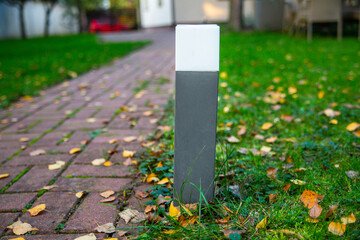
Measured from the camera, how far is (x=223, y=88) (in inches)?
159

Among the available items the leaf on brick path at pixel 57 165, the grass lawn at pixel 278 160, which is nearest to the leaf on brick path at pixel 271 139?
the grass lawn at pixel 278 160

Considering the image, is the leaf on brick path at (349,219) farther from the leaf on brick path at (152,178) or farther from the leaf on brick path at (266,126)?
the leaf on brick path at (266,126)

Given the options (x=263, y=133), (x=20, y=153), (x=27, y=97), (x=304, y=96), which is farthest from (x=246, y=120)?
(x=27, y=97)

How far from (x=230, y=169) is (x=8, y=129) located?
2.21 meters

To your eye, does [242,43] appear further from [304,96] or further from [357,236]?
[357,236]

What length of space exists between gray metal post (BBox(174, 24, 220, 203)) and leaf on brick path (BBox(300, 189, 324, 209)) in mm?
436

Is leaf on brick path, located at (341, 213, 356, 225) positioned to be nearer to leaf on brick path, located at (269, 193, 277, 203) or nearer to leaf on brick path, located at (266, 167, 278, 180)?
leaf on brick path, located at (269, 193, 277, 203)

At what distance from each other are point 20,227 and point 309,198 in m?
1.36

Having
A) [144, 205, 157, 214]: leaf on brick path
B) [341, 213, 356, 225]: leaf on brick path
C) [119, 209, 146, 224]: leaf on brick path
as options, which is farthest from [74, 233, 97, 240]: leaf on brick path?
[341, 213, 356, 225]: leaf on brick path

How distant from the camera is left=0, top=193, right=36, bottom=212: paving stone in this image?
1.73 m

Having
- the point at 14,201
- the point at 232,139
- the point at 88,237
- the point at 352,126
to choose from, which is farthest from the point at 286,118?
the point at 14,201

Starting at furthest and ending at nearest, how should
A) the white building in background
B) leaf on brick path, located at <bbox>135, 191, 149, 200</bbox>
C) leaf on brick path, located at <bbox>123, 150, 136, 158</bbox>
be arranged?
the white building in background, leaf on brick path, located at <bbox>123, 150, 136, 158</bbox>, leaf on brick path, located at <bbox>135, 191, 149, 200</bbox>

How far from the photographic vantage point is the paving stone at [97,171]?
2.05 m

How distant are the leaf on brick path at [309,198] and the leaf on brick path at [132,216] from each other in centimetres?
76
